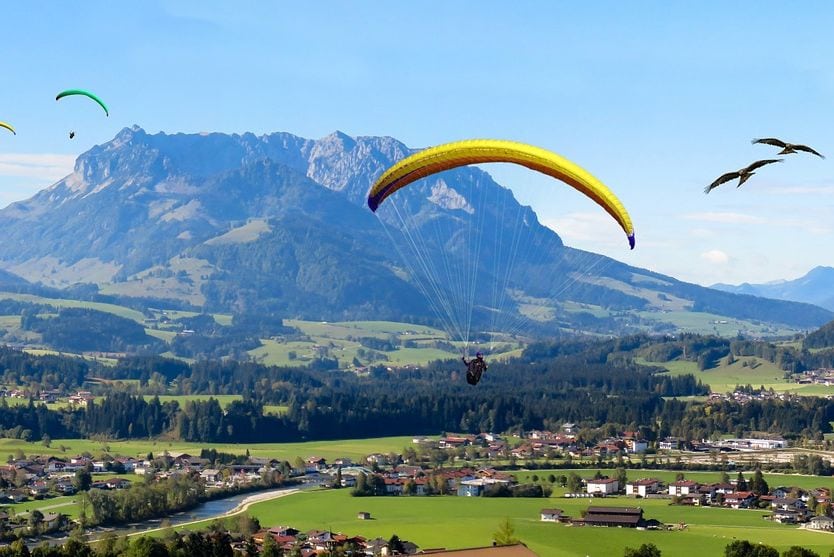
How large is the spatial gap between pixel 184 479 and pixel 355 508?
1403cm

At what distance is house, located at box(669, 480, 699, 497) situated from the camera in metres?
100

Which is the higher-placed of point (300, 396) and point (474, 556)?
point (300, 396)

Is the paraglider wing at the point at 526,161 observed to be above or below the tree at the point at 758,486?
above

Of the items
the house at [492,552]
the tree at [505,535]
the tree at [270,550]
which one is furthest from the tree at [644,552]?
the tree at [270,550]

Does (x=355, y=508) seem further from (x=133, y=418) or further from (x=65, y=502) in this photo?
(x=133, y=418)

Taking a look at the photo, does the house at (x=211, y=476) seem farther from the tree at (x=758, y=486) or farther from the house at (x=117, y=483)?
the tree at (x=758, y=486)

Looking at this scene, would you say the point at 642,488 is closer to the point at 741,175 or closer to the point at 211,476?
the point at 211,476

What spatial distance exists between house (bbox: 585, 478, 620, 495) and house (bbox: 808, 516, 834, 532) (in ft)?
63.5

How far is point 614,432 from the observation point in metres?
148

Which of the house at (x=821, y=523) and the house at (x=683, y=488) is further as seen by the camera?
the house at (x=683, y=488)

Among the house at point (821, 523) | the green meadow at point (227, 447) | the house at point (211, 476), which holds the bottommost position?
the house at point (821, 523)

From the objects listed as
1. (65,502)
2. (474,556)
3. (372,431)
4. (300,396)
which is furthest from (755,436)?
(474,556)

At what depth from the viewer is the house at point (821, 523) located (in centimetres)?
8312

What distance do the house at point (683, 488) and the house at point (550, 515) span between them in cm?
1679
